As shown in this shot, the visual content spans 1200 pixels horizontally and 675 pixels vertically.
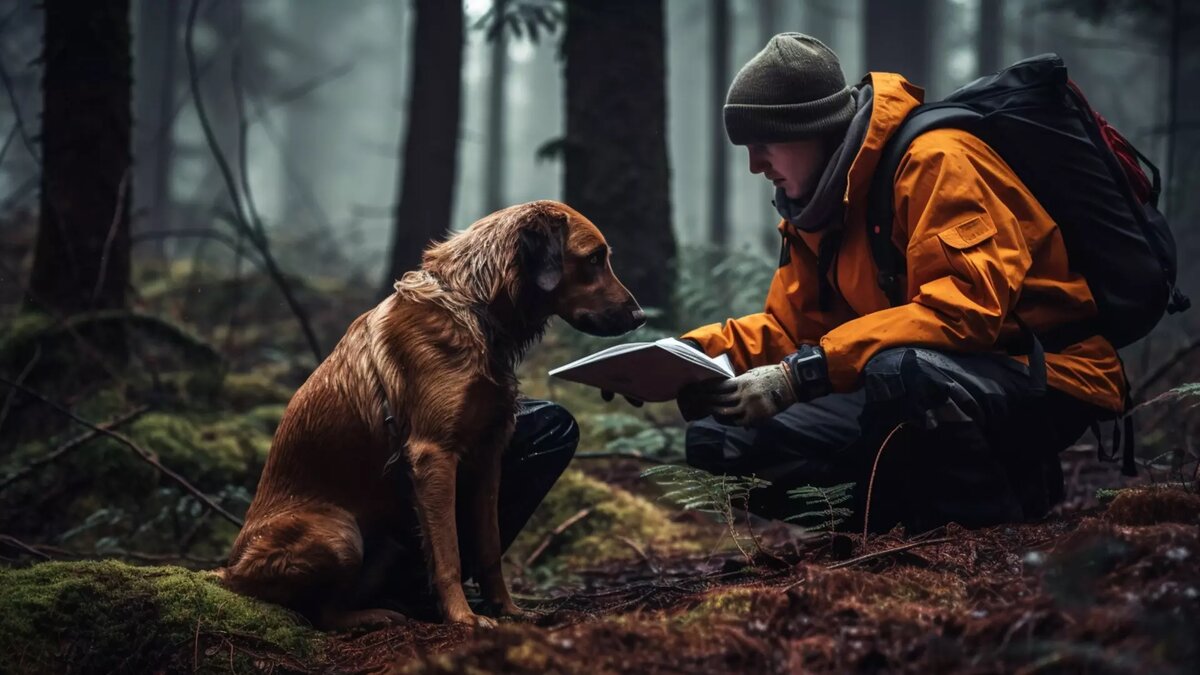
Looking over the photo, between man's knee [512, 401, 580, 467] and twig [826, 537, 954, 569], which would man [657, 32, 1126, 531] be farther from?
man's knee [512, 401, 580, 467]

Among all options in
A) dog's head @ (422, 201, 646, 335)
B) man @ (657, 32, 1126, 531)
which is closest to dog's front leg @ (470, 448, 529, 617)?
dog's head @ (422, 201, 646, 335)

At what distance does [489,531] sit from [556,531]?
2.02 m

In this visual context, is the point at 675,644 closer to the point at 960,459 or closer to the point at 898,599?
the point at 898,599

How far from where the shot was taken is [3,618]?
12.0 ft

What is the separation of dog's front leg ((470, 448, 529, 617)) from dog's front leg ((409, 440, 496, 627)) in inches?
12.7

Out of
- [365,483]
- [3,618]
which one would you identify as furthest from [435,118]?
[3,618]

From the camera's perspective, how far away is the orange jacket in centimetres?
368

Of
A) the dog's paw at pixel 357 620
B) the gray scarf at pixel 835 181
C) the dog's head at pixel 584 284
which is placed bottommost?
the dog's paw at pixel 357 620

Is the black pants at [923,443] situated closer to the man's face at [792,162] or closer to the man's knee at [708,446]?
the man's knee at [708,446]

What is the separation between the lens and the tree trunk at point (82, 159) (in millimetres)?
7051

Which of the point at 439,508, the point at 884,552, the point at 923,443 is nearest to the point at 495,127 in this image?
the point at 439,508

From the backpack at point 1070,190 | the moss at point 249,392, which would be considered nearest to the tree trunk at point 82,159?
the moss at point 249,392

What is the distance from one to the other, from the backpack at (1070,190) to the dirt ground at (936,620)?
1.08 m

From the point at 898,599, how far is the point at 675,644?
77cm
